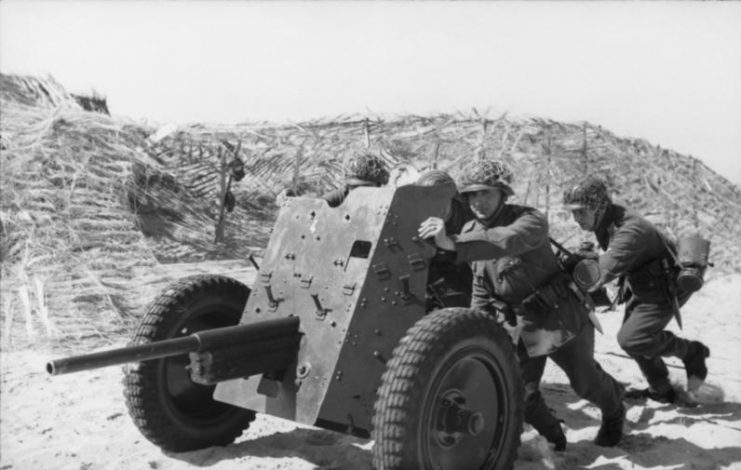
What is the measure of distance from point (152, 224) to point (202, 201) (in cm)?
175

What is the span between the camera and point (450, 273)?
18.5 feet

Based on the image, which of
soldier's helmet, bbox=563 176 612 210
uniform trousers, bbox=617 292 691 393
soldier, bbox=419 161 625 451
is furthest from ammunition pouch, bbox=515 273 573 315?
uniform trousers, bbox=617 292 691 393

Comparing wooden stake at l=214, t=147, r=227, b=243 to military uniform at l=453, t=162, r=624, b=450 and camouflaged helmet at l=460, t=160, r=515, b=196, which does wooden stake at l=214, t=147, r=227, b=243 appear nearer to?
military uniform at l=453, t=162, r=624, b=450

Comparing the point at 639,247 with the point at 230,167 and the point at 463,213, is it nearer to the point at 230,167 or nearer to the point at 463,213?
the point at 463,213

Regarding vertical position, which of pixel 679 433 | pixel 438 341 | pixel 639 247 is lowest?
pixel 679 433

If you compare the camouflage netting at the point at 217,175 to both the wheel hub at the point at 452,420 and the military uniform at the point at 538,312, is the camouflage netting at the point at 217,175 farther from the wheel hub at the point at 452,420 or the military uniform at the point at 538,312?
the wheel hub at the point at 452,420

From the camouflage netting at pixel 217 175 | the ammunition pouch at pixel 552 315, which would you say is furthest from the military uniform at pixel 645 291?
the camouflage netting at pixel 217 175

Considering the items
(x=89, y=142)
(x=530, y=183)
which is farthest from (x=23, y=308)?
(x=530, y=183)

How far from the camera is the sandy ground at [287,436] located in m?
4.83

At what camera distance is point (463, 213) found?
19.8 feet

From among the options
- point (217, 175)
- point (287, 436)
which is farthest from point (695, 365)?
point (217, 175)

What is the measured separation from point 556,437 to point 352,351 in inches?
63.6

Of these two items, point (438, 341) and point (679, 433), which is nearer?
point (438, 341)

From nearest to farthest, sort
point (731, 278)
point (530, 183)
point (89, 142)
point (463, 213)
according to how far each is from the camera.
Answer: point (463, 213), point (731, 278), point (89, 142), point (530, 183)
